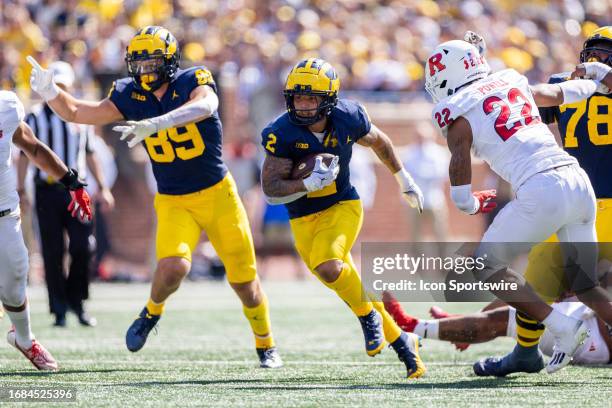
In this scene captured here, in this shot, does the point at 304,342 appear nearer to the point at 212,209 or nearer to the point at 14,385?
the point at 212,209

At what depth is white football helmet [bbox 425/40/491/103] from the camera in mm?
5469

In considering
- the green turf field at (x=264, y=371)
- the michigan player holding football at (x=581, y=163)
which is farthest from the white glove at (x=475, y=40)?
the green turf field at (x=264, y=371)

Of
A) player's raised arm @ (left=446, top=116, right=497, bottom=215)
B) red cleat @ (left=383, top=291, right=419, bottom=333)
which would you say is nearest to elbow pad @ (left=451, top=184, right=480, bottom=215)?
player's raised arm @ (left=446, top=116, right=497, bottom=215)

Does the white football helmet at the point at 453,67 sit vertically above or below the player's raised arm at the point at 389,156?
above

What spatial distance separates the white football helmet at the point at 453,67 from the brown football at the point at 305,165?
2.08 ft

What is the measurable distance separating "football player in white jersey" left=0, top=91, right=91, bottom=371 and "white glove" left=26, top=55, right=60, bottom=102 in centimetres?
33

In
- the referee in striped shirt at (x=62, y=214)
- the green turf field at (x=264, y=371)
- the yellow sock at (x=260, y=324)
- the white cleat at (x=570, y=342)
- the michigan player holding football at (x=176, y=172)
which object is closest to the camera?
the green turf field at (x=264, y=371)

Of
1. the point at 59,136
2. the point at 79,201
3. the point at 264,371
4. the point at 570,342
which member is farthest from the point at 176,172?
the point at 59,136

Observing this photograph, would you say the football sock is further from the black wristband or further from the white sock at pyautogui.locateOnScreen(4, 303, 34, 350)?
the white sock at pyautogui.locateOnScreen(4, 303, 34, 350)

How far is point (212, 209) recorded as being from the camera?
6348 millimetres

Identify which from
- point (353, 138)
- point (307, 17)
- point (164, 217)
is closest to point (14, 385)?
point (164, 217)

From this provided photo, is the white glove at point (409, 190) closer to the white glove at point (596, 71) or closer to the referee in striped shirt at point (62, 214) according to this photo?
the white glove at point (596, 71)

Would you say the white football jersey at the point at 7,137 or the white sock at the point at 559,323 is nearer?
the white sock at the point at 559,323

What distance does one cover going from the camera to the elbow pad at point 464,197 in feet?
17.4
